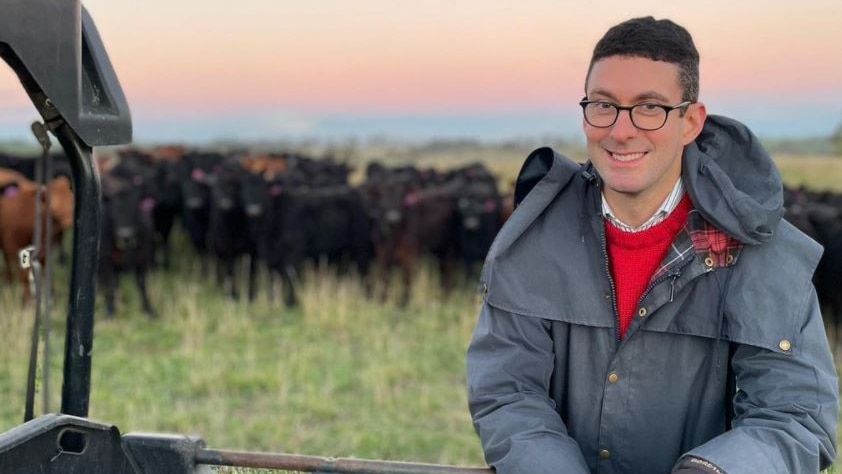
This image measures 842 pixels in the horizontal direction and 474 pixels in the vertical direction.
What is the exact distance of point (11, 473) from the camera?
7.18ft

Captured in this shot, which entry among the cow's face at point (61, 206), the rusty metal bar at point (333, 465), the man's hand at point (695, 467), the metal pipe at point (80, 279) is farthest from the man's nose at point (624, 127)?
the cow's face at point (61, 206)

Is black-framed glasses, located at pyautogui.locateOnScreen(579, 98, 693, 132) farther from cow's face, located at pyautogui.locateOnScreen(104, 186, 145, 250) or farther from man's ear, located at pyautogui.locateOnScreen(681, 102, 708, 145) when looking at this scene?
cow's face, located at pyautogui.locateOnScreen(104, 186, 145, 250)

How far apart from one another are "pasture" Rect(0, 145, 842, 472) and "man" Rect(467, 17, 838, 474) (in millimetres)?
4249

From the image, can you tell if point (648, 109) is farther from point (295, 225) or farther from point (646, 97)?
point (295, 225)

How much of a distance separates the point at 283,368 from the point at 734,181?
679 cm

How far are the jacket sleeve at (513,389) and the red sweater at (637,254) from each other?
0.24m

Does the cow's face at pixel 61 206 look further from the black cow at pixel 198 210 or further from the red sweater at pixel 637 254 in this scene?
the red sweater at pixel 637 254

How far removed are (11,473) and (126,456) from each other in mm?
247

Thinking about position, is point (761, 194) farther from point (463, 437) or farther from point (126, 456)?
point (463, 437)

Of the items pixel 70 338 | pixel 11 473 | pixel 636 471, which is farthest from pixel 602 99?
pixel 11 473

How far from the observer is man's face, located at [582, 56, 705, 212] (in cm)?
253

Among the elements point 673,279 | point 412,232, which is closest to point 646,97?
point 673,279

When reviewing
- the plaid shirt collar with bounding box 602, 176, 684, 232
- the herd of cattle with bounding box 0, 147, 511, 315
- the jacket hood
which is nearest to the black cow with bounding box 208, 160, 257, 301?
the herd of cattle with bounding box 0, 147, 511, 315

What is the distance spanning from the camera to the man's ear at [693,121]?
8.55ft
